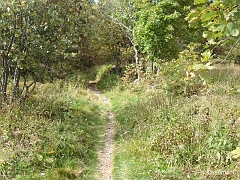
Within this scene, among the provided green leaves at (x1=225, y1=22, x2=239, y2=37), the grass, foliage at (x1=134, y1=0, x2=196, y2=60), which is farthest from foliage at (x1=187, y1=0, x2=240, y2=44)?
foliage at (x1=134, y1=0, x2=196, y2=60)

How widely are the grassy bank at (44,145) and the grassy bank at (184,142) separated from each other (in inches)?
31.6

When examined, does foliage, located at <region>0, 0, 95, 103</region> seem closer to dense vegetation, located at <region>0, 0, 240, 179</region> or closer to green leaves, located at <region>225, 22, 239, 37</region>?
dense vegetation, located at <region>0, 0, 240, 179</region>

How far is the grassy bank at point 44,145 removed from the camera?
512 cm

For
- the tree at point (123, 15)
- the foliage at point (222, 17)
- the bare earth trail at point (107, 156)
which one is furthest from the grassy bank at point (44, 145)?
the tree at point (123, 15)

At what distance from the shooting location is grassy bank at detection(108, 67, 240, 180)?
4.90 meters

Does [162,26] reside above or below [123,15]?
below

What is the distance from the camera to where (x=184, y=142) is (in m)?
5.52

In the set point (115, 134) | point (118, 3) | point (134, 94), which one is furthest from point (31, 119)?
point (118, 3)

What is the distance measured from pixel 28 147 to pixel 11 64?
10.3 ft

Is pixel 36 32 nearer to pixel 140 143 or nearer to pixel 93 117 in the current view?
pixel 93 117

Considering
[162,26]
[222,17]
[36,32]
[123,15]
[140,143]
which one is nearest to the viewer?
[222,17]

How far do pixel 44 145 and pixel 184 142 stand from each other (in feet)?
10.2

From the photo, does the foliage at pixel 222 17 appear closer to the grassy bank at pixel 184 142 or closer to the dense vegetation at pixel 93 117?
the dense vegetation at pixel 93 117

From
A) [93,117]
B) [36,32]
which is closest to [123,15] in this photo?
[93,117]
